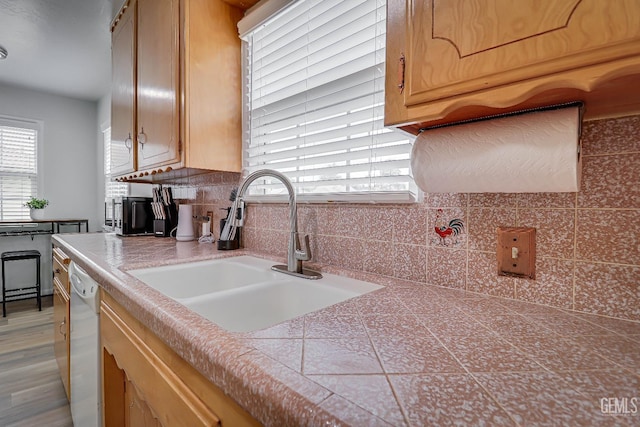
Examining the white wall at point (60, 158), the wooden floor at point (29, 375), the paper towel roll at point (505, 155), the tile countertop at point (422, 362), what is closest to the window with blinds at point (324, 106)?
the paper towel roll at point (505, 155)

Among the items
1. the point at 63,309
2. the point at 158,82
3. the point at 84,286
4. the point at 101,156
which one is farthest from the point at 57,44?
the point at 84,286

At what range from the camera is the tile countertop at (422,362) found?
358 mm

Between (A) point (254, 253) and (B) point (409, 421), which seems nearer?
(B) point (409, 421)

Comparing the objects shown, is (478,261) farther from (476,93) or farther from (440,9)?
(440,9)

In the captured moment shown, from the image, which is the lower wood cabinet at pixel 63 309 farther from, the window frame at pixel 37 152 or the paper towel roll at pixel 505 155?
the window frame at pixel 37 152

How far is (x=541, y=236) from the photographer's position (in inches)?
29.2

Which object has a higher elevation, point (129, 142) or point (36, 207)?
point (129, 142)

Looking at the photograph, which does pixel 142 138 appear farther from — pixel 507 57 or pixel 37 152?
pixel 37 152

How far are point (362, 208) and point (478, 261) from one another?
0.41m

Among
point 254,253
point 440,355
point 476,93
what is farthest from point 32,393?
point 476,93

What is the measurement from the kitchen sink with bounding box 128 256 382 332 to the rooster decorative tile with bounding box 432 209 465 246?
235mm

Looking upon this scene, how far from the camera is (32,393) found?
1986 millimetres

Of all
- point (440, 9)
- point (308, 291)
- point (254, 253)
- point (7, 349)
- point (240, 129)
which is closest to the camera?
point (440, 9)

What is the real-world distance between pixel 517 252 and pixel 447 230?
0.59 ft
